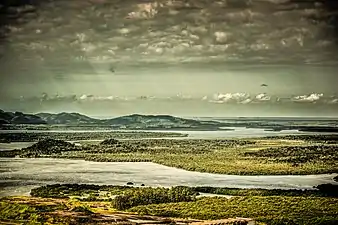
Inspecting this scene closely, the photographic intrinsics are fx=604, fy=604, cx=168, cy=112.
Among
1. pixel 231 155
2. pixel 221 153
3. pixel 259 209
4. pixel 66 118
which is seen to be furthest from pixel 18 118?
pixel 259 209

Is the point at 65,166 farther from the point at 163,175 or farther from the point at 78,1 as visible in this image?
the point at 78,1

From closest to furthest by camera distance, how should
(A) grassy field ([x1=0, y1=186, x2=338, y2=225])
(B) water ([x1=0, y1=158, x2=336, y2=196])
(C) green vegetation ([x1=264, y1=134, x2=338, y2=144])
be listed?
(A) grassy field ([x1=0, y1=186, x2=338, y2=225])
(B) water ([x1=0, y1=158, x2=336, y2=196])
(C) green vegetation ([x1=264, y1=134, x2=338, y2=144])

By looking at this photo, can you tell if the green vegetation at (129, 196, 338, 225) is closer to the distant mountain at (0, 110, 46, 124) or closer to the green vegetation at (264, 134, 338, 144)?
the green vegetation at (264, 134, 338, 144)

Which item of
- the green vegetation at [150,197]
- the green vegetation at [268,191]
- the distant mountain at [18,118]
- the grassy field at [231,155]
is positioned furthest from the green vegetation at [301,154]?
the distant mountain at [18,118]

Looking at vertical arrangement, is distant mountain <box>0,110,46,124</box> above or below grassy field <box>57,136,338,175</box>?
above

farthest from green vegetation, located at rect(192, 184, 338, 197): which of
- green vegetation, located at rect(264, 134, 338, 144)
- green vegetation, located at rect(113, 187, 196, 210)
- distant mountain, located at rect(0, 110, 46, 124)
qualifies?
distant mountain, located at rect(0, 110, 46, 124)

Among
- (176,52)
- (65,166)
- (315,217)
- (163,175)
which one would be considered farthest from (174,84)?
(315,217)

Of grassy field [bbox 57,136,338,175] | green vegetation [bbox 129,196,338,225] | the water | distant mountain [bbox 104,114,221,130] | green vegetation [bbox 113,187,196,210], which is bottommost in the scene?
green vegetation [bbox 129,196,338,225]

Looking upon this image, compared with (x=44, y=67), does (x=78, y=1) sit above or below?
above

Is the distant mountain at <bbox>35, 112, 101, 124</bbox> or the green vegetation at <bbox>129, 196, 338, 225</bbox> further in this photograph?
the distant mountain at <bbox>35, 112, 101, 124</bbox>
